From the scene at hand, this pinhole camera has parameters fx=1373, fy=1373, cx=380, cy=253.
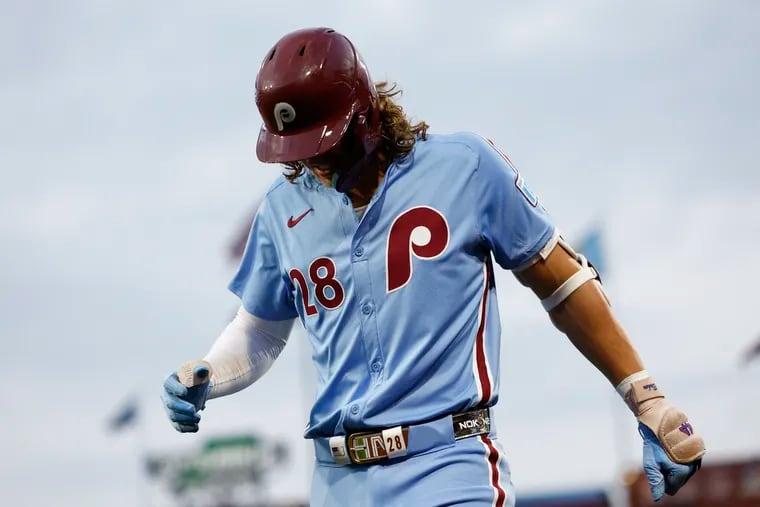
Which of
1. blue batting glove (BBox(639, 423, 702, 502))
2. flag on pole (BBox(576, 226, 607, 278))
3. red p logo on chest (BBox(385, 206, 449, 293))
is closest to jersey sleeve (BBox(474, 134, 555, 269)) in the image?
red p logo on chest (BBox(385, 206, 449, 293))

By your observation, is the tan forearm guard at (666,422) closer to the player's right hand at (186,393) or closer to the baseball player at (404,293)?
the baseball player at (404,293)

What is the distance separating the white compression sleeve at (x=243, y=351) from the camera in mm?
Result: 4988

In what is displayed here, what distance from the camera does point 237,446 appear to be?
2655 inches

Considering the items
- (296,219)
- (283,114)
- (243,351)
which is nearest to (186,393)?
(243,351)

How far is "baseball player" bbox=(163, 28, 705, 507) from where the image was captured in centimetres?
442

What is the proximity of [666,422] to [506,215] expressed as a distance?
86 centimetres

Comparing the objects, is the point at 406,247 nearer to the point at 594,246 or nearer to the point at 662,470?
the point at 662,470

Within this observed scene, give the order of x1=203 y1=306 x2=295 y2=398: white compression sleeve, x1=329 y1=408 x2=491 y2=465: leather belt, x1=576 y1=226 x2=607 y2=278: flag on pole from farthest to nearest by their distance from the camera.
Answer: x1=576 y1=226 x2=607 y2=278: flag on pole < x1=203 y1=306 x2=295 y2=398: white compression sleeve < x1=329 y1=408 x2=491 y2=465: leather belt

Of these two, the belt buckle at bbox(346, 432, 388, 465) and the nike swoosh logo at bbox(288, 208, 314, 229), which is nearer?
the belt buckle at bbox(346, 432, 388, 465)

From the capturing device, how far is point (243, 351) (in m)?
5.07

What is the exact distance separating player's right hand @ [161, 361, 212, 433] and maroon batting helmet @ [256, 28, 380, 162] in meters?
0.76

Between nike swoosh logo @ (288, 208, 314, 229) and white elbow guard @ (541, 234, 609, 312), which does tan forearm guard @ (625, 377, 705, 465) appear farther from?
nike swoosh logo @ (288, 208, 314, 229)

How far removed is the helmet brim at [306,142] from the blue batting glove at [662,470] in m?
1.44

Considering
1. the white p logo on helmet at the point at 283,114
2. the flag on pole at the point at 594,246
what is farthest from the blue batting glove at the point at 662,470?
the flag on pole at the point at 594,246
